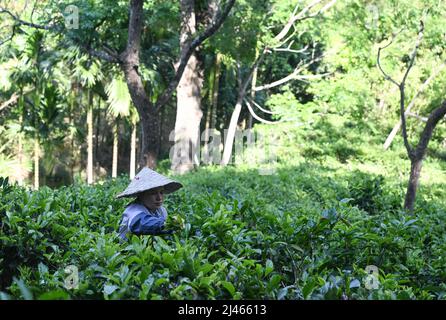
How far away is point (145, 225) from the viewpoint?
4.14 metres

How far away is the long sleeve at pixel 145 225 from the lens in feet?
13.6

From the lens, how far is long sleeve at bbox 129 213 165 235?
13.6 feet

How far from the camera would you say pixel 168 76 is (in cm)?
1955

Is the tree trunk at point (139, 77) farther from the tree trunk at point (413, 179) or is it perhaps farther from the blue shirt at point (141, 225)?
the blue shirt at point (141, 225)

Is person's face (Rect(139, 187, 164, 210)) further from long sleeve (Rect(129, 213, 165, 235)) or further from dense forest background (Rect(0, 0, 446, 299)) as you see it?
long sleeve (Rect(129, 213, 165, 235))

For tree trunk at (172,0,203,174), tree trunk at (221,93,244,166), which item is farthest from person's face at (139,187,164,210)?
tree trunk at (221,93,244,166)

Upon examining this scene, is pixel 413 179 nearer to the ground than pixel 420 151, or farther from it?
nearer to the ground

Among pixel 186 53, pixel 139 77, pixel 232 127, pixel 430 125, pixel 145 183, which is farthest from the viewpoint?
pixel 232 127

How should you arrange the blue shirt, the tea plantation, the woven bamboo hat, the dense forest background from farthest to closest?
the woven bamboo hat → the blue shirt → the dense forest background → the tea plantation

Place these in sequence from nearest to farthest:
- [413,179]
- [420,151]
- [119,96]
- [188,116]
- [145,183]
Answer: [145,183] → [420,151] → [413,179] → [188,116] → [119,96]

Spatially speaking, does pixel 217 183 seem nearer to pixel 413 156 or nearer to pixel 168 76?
pixel 413 156

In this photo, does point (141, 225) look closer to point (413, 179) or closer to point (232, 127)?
point (413, 179)

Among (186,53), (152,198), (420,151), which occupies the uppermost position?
(186,53)

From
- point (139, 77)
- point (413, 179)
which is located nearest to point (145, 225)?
point (413, 179)
